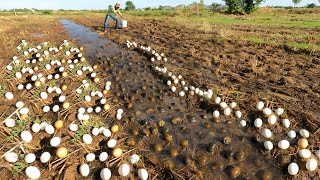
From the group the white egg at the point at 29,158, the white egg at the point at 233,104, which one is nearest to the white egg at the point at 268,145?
the white egg at the point at 233,104

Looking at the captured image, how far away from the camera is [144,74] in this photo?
327 inches

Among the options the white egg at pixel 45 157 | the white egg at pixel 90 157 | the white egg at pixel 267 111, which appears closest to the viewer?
the white egg at pixel 45 157

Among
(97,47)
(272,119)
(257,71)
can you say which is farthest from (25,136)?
(97,47)

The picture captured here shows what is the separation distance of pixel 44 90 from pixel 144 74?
3.39 m

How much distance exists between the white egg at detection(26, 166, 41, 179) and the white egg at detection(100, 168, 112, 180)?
110 centimetres

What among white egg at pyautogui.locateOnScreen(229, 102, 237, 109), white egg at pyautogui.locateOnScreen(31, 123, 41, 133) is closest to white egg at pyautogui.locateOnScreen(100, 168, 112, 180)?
white egg at pyautogui.locateOnScreen(31, 123, 41, 133)

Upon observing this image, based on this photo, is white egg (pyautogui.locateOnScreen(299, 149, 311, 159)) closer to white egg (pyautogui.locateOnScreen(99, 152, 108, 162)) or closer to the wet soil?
the wet soil

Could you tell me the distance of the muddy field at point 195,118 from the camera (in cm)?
422

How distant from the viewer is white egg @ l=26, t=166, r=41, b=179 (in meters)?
3.85

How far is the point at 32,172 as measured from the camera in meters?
3.86

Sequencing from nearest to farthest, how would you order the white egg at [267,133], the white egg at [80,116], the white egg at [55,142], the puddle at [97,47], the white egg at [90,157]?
the white egg at [90,157] < the white egg at [55,142] < the white egg at [267,133] < the white egg at [80,116] < the puddle at [97,47]

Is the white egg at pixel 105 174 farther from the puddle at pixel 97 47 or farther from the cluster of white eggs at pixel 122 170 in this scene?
the puddle at pixel 97 47

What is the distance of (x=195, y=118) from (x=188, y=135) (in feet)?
2.23

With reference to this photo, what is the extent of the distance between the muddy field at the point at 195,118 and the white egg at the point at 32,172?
194 millimetres
